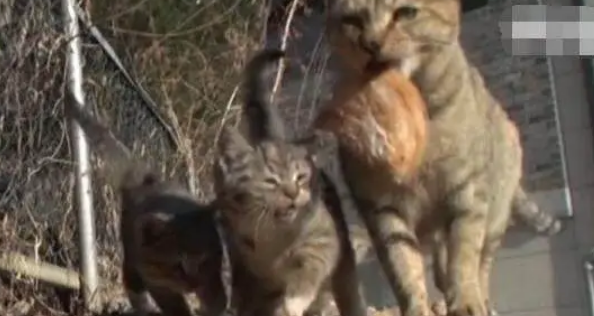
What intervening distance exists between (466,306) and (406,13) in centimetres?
36

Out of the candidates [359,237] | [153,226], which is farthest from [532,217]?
[153,226]

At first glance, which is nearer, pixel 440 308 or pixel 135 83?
pixel 440 308

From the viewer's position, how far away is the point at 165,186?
1.89m

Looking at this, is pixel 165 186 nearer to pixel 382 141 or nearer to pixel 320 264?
pixel 320 264

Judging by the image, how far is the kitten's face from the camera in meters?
1.64

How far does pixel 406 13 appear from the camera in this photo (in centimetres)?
161

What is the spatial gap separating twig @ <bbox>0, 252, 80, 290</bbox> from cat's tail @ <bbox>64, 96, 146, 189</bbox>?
0.59 metres

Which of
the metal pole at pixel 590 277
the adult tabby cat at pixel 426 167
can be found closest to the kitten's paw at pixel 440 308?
the adult tabby cat at pixel 426 167

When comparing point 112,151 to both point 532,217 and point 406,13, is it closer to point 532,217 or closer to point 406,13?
point 406,13

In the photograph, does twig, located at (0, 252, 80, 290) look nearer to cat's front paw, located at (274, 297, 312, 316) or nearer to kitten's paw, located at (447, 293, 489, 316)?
cat's front paw, located at (274, 297, 312, 316)

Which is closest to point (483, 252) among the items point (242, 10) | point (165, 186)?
point (165, 186)

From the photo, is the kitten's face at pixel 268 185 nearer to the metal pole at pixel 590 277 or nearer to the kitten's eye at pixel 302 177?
the kitten's eye at pixel 302 177

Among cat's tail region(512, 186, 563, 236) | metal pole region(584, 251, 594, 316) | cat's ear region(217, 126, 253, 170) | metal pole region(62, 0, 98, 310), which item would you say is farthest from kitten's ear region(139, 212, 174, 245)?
metal pole region(584, 251, 594, 316)

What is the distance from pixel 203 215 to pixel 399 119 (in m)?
0.31
